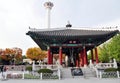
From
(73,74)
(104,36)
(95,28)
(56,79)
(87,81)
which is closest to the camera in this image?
(87,81)

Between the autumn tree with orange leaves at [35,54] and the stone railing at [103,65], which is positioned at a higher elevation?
the autumn tree with orange leaves at [35,54]

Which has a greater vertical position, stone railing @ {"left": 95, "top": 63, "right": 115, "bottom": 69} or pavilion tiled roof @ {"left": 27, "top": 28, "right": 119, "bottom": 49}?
pavilion tiled roof @ {"left": 27, "top": 28, "right": 119, "bottom": 49}

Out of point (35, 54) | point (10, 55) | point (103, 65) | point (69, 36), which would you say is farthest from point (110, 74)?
point (10, 55)

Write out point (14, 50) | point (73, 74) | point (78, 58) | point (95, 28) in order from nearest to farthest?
point (73, 74), point (95, 28), point (78, 58), point (14, 50)

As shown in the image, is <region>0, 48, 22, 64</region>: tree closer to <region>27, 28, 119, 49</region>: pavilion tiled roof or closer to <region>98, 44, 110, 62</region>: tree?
<region>98, 44, 110, 62</region>: tree

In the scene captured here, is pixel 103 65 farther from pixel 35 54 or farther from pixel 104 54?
pixel 35 54

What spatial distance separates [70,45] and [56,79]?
24.9 feet

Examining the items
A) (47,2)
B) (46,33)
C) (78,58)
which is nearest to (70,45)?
(46,33)

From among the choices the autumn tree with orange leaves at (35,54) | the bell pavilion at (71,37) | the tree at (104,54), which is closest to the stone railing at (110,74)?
the bell pavilion at (71,37)

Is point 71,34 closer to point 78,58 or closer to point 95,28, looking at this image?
point 95,28

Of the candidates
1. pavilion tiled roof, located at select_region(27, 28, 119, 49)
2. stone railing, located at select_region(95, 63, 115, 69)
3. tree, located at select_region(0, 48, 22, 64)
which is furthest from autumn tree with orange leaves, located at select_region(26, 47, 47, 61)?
stone railing, located at select_region(95, 63, 115, 69)

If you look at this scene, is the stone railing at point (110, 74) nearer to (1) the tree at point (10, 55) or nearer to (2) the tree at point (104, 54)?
(2) the tree at point (104, 54)

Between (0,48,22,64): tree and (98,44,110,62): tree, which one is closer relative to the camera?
(98,44,110,62): tree

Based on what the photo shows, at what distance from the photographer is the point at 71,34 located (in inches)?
989
